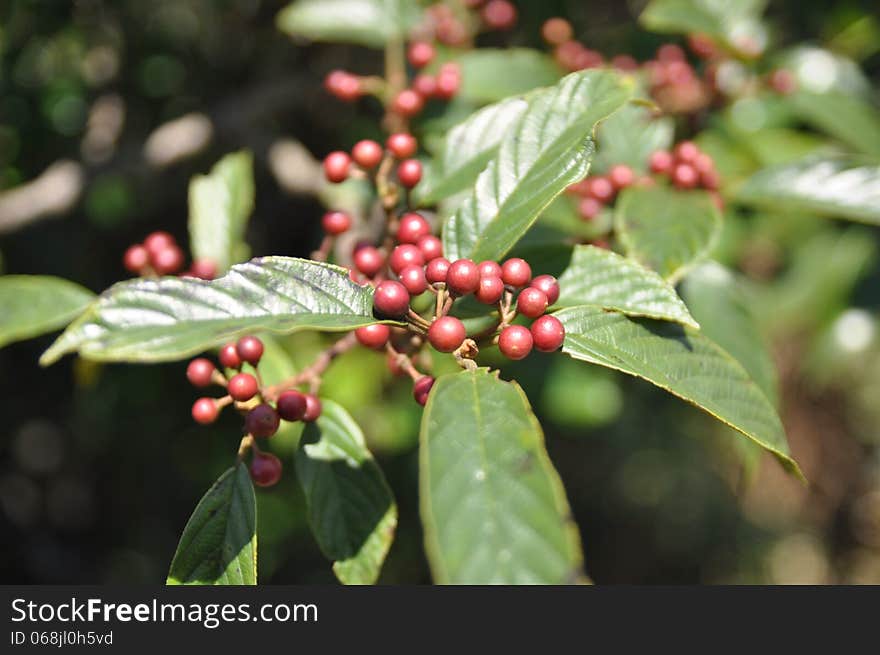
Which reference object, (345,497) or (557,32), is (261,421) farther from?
(557,32)

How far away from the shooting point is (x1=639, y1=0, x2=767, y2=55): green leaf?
75.7 inches

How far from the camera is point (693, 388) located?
1184 millimetres

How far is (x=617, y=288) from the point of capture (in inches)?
50.4

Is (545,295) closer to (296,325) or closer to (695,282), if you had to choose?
(296,325)

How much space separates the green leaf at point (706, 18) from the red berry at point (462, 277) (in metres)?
1.15

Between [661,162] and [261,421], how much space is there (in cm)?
112

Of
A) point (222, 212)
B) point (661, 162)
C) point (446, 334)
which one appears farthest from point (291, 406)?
point (661, 162)

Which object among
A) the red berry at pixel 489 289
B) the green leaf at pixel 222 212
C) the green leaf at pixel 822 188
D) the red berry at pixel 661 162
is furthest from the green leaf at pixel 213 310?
the green leaf at pixel 822 188

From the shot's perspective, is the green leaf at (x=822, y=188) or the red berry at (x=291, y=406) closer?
the red berry at (x=291, y=406)

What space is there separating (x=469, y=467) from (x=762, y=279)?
284 centimetres

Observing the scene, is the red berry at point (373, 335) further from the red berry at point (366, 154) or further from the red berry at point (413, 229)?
the red berry at point (366, 154)

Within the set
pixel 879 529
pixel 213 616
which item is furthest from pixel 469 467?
pixel 879 529

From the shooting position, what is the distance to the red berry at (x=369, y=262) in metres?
1.46

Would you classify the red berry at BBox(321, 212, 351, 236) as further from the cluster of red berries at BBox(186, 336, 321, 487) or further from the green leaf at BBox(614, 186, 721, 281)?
the green leaf at BBox(614, 186, 721, 281)
